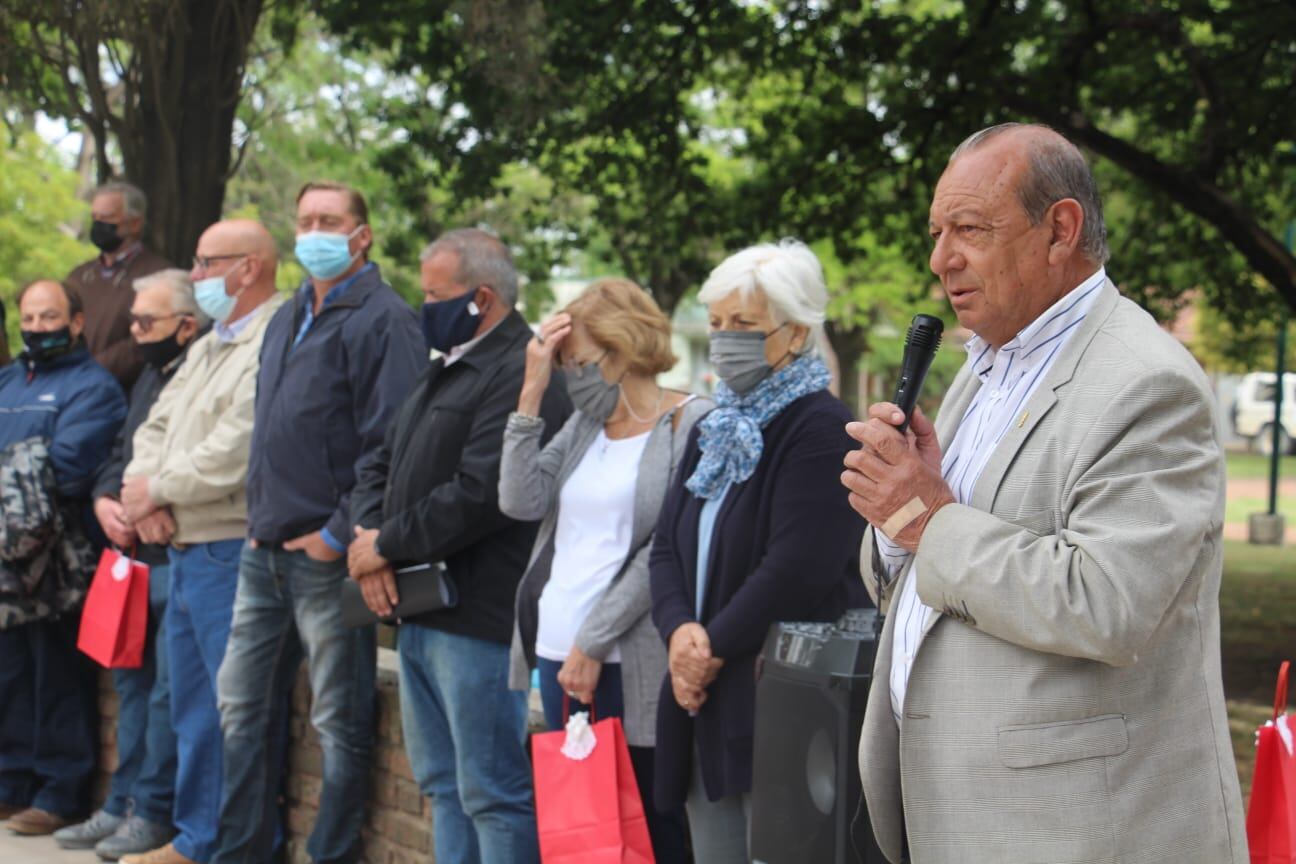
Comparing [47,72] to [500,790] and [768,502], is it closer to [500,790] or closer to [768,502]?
[500,790]

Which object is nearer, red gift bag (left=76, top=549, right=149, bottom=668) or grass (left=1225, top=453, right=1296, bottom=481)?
red gift bag (left=76, top=549, right=149, bottom=668)

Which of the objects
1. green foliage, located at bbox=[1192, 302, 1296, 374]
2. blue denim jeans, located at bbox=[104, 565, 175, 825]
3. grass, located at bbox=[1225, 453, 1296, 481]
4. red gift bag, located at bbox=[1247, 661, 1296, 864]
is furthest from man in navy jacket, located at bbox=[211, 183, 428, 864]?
grass, located at bbox=[1225, 453, 1296, 481]

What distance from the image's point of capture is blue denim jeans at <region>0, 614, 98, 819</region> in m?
7.02

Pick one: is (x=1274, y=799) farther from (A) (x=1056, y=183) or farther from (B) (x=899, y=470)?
(A) (x=1056, y=183)

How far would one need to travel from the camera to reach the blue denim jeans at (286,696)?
5574mm

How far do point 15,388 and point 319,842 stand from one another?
2945 millimetres

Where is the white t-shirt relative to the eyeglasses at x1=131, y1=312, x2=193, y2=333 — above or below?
below

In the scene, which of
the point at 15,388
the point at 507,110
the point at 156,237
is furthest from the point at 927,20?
the point at 15,388

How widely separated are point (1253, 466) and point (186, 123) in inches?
1558

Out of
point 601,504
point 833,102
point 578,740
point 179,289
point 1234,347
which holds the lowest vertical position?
point 578,740

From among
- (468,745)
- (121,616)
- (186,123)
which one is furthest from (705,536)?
(186,123)

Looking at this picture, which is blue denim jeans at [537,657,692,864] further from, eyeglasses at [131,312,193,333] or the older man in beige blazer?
eyeglasses at [131,312,193,333]

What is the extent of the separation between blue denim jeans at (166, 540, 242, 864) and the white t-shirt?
1919mm

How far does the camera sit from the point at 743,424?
13.4 feet
